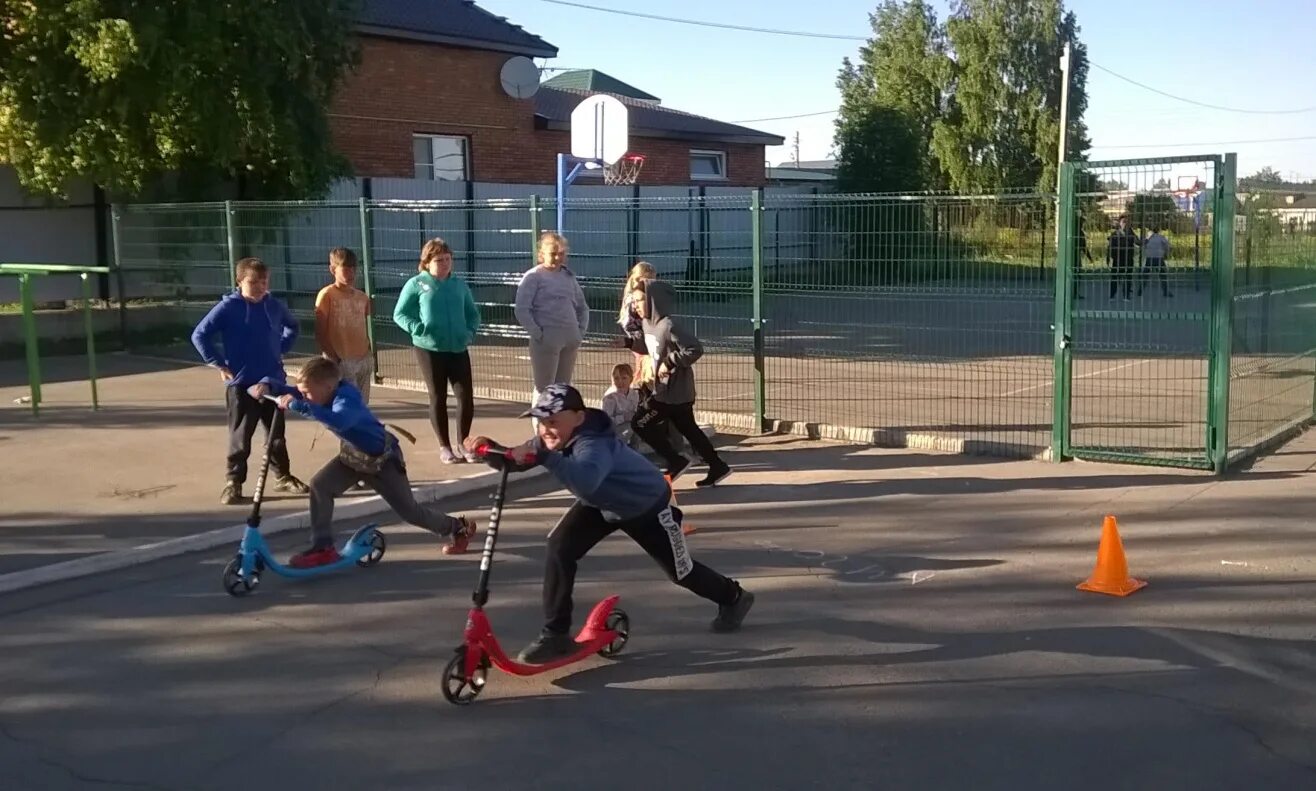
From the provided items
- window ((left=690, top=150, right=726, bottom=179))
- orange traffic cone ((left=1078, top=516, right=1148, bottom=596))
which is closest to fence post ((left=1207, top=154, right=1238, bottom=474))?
orange traffic cone ((left=1078, top=516, right=1148, bottom=596))

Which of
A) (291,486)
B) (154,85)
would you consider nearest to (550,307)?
(291,486)

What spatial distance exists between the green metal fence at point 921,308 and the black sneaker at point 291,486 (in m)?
4.12

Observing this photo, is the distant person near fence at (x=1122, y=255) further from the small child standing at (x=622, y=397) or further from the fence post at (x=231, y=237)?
the fence post at (x=231, y=237)

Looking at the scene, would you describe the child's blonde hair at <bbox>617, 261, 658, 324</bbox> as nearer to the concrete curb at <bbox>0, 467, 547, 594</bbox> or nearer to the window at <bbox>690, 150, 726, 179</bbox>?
the concrete curb at <bbox>0, 467, 547, 594</bbox>

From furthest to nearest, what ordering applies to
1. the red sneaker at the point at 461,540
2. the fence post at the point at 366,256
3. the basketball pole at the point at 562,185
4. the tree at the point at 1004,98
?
the tree at the point at 1004,98 < the basketball pole at the point at 562,185 < the fence post at the point at 366,256 < the red sneaker at the point at 461,540

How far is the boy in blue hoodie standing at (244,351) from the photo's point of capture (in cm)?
861

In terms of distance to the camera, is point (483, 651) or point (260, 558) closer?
point (483, 651)

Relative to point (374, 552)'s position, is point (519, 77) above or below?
above

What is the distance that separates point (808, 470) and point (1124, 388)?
218 inches

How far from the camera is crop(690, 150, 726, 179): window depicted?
35250 mm

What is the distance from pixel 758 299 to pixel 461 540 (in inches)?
178

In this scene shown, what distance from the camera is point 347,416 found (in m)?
6.80

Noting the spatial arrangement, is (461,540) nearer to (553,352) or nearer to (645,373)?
(645,373)

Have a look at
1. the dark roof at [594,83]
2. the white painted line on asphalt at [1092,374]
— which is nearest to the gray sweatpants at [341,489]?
the white painted line on asphalt at [1092,374]
